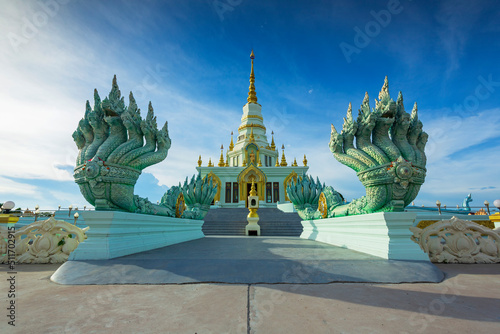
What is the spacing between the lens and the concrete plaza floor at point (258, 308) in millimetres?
1880

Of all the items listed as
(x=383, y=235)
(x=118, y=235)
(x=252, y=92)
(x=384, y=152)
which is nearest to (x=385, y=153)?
(x=384, y=152)

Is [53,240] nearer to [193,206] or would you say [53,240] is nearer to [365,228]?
[365,228]

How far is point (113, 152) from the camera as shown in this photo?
5316mm

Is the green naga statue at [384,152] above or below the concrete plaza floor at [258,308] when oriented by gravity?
above

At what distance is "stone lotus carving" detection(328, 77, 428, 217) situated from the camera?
4836mm

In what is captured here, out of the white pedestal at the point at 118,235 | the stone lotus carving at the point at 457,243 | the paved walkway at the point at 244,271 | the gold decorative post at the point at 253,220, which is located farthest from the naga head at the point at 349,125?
the gold decorative post at the point at 253,220

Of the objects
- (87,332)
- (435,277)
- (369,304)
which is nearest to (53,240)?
(87,332)

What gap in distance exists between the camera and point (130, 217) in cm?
499

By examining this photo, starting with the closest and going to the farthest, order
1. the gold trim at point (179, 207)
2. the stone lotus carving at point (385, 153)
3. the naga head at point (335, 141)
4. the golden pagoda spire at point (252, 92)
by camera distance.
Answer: the stone lotus carving at point (385, 153)
the naga head at point (335, 141)
the gold trim at point (179, 207)
the golden pagoda spire at point (252, 92)

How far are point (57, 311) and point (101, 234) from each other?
2.33 m

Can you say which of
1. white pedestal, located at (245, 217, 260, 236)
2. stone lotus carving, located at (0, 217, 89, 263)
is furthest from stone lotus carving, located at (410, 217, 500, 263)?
white pedestal, located at (245, 217, 260, 236)

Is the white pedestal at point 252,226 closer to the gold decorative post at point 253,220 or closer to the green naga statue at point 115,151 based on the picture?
the gold decorative post at point 253,220

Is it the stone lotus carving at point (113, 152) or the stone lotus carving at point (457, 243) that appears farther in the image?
the stone lotus carving at point (113, 152)

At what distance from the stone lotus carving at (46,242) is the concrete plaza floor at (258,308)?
1909mm
